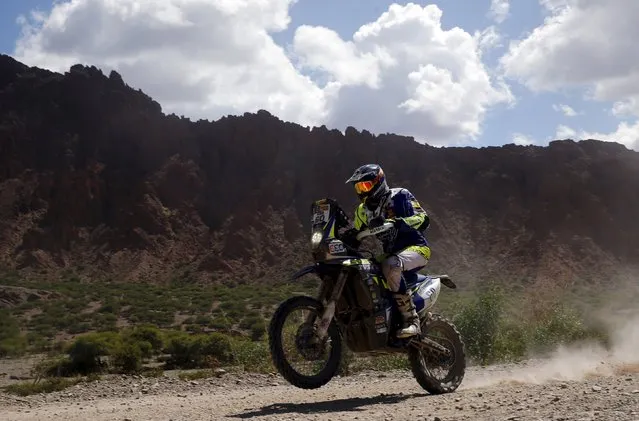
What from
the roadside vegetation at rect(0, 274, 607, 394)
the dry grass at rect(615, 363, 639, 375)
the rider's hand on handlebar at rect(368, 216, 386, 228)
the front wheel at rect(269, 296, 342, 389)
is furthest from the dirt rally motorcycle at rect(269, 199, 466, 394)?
the roadside vegetation at rect(0, 274, 607, 394)

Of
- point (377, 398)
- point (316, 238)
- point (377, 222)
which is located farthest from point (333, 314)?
point (377, 398)

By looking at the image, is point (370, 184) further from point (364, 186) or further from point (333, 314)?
point (333, 314)

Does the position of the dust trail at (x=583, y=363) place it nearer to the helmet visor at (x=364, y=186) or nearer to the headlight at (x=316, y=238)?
the helmet visor at (x=364, y=186)

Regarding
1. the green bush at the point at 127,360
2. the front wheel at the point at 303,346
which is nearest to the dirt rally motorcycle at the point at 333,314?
the front wheel at the point at 303,346

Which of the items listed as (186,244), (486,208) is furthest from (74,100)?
(486,208)

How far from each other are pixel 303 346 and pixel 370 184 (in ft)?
7.12

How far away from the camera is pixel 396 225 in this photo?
8781 millimetres

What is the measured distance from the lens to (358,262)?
8.45m

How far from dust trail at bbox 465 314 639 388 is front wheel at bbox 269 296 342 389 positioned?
3.30m

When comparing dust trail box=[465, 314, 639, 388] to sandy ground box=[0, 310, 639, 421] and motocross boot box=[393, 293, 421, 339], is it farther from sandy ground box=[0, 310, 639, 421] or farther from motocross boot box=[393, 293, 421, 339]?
motocross boot box=[393, 293, 421, 339]

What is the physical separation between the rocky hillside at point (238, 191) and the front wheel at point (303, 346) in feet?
225

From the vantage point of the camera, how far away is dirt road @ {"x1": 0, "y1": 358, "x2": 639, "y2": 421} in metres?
6.93

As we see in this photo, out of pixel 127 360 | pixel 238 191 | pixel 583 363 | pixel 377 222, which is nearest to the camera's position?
pixel 377 222

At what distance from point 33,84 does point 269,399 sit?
97047 mm
